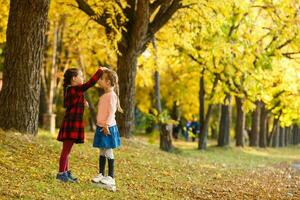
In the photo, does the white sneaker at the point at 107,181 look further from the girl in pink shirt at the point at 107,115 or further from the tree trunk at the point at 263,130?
the tree trunk at the point at 263,130

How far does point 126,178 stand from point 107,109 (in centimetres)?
230

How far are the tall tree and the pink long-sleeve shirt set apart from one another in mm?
6434

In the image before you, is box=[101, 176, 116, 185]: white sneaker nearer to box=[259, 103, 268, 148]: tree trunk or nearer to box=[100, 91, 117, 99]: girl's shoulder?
box=[100, 91, 117, 99]: girl's shoulder

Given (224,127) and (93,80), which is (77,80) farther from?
(224,127)

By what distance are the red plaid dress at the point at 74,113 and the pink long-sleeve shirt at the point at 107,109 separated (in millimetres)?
299

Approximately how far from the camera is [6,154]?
31.9 feet

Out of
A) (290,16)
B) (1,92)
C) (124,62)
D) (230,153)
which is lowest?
(230,153)

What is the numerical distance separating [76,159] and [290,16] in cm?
1126

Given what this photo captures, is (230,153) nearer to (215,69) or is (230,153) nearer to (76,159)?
(215,69)

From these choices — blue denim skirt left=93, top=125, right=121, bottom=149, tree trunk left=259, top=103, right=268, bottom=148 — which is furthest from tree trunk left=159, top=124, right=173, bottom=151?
tree trunk left=259, top=103, right=268, bottom=148

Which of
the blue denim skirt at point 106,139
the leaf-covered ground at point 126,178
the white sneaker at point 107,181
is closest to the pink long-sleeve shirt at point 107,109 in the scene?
the blue denim skirt at point 106,139

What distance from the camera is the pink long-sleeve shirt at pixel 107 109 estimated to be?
8570mm

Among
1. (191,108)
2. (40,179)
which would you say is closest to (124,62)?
(40,179)

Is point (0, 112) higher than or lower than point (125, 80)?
lower
